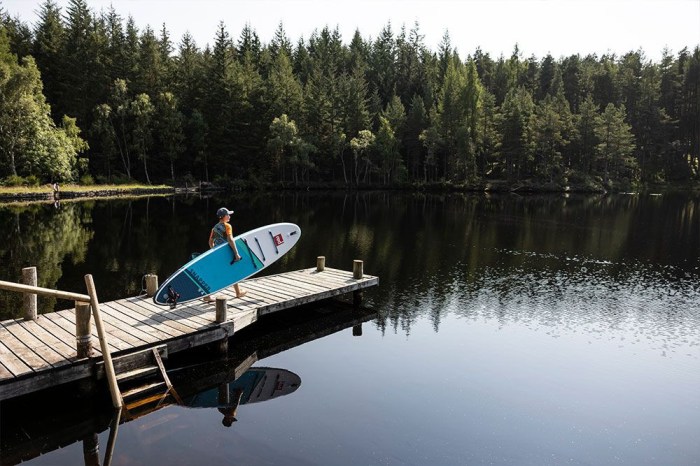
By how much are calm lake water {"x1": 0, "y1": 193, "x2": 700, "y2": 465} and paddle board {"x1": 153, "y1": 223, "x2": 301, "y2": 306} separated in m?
1.76

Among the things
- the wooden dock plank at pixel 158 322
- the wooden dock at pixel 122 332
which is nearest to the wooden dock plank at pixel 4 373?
the wooden dock at pixel 122 332

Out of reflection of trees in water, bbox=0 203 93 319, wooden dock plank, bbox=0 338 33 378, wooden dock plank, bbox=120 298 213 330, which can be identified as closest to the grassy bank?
reflection of trees in water, bbox=0 203 93 319

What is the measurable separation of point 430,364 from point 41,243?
23352 mm

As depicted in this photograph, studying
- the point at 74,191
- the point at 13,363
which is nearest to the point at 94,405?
the point at 13,363

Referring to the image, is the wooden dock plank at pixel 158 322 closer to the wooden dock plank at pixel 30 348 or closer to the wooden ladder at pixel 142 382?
the wooden ladder at pixel 142 382

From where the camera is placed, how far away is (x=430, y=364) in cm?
1329

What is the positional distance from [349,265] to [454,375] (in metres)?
11.7

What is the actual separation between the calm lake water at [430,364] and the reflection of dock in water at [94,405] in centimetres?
4

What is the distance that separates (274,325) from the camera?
15.8m

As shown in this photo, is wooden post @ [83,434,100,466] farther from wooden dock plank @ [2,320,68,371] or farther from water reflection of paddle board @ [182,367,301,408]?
water reflection of paddle board @ [182,367,301,408]

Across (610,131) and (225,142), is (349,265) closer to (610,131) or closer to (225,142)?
(225,142)

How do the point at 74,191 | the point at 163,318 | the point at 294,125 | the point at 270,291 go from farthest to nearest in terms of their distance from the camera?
the point at 294,125 < the point at 74,191 < the point at 270,291 < the point at 163,318

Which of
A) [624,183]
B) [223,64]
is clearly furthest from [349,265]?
[624,183]

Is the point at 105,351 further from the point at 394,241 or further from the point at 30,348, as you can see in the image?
the point at 394,241
